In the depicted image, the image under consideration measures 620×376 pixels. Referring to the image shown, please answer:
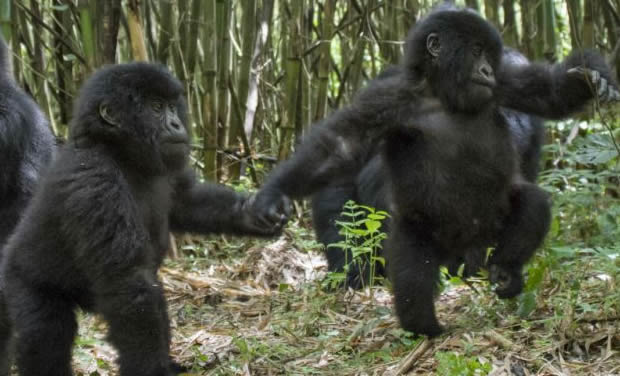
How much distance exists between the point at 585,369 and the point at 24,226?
94.0 inches

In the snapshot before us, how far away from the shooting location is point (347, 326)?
492 centimetres

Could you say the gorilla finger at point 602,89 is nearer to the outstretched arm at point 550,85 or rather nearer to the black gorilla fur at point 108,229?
the outstretched arm at point 550,85

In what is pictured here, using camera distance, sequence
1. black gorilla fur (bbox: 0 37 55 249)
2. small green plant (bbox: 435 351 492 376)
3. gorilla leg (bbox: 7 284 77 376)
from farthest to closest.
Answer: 1. black gorilla fur (bbox: 0 37 55 249)
2. gorilla leg (bbox: 7 284 77 376)
3. small green plant (bbox: 435 351 492 376)

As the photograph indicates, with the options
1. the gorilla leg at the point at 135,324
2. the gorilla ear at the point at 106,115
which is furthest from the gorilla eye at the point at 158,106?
the gorilla leg at the point at 135,324

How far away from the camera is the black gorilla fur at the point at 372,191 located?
580 centimetres

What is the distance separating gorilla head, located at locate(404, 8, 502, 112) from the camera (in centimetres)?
456

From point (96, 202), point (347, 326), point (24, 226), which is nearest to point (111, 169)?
point (96, 202)

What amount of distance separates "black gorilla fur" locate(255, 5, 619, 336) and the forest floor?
0.60ft

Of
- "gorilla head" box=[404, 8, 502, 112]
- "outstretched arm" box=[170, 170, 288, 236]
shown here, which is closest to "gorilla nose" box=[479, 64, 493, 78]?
"gorilla head" box=[404, 8, 502, 112]

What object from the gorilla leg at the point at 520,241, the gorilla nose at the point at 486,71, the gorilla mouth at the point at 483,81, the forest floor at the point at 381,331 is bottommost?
the forest floor at the point at 381,331

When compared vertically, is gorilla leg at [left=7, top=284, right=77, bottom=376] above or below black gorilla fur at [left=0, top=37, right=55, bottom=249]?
below

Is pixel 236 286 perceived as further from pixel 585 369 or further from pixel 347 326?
pixel 585 369

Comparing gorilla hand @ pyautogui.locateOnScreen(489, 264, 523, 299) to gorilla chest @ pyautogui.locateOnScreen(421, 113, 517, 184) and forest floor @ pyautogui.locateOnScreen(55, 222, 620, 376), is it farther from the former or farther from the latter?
gorilla chest @ pyautogui.locateOnScreen(421, 113, 517, 184)

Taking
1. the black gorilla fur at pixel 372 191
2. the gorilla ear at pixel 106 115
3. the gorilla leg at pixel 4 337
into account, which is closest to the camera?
the gorilla ear at pixel 106 115
